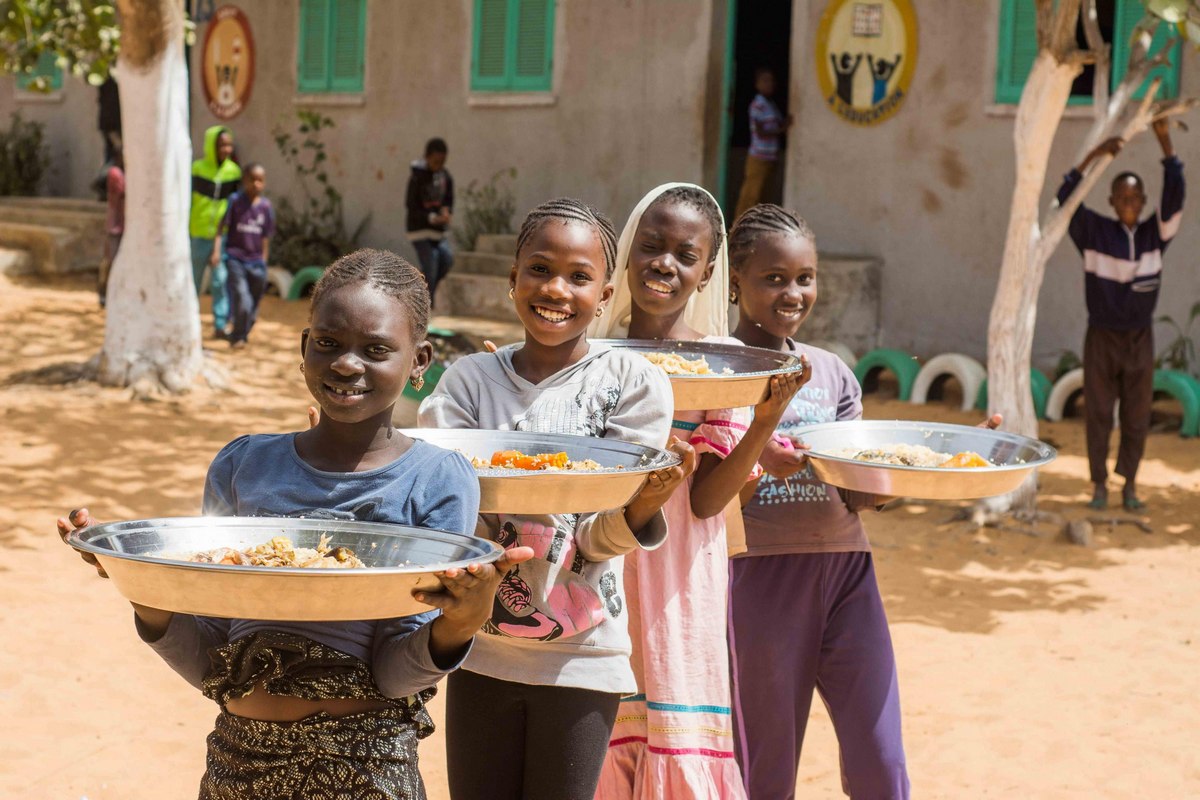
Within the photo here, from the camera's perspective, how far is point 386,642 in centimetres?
211

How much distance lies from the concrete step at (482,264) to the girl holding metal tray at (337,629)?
10469 mm

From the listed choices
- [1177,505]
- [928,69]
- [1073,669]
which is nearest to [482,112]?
[928,69]

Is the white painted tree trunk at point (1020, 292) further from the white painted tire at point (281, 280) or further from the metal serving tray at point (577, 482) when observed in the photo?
the white painted tire at point (281, 280)

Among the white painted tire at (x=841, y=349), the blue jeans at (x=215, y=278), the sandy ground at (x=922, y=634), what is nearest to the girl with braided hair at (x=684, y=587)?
the sandy ground at (x=922, y=634)

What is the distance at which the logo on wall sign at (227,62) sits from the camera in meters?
16.0

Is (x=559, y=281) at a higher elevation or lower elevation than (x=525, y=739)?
higher

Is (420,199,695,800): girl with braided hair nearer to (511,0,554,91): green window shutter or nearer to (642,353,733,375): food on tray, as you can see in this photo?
(642,353,733,375): food on tray

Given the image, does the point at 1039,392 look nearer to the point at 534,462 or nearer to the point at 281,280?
the point at 281,280

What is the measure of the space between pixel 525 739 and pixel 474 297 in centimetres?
1020

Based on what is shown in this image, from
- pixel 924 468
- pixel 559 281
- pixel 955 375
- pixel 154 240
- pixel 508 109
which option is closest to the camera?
pixel 559 281

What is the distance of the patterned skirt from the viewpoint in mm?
2055

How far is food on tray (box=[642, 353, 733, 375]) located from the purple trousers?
0.54 m

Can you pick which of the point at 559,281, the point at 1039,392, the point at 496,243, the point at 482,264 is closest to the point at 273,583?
the point at 559,281

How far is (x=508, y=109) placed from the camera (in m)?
13.8
